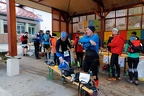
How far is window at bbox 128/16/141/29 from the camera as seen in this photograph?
8938 millimetres

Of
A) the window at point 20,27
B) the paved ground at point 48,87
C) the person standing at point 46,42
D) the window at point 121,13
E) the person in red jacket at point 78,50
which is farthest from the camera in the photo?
the window at point 20,27

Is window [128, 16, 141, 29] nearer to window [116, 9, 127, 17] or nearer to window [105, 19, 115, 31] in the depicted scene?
window [116, 9, 127, 17]

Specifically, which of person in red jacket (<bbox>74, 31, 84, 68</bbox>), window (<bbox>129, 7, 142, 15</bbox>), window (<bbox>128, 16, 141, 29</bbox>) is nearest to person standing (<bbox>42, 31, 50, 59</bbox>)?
person in red jacket (<bbox>74, 31, 84, 68</bbox>)

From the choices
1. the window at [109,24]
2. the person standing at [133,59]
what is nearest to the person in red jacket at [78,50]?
the person standing at [133,59]

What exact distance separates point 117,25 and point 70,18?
4.01m

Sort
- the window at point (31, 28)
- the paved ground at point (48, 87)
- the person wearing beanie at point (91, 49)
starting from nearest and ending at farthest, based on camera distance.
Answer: the person wearing beanie at point (91, 49) → the paved ground at point (48, 87) → the window at point (31, 28)

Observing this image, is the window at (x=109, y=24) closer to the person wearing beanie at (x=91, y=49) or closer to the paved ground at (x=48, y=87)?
the paved ground at (x=48, y=87)

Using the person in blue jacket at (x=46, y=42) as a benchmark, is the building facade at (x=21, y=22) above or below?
above

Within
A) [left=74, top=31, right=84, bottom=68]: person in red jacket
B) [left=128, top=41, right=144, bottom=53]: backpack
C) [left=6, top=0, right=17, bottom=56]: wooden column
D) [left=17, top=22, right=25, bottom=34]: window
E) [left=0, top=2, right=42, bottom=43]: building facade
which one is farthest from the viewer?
[left=17, top=22, right=25, bottom=34]: window

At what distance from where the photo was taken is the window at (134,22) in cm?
894

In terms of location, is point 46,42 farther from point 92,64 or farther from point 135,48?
point 92,64

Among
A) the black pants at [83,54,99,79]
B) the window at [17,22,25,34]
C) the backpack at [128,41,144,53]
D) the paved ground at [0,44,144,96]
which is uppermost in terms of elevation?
the window at [17,22,25,34]

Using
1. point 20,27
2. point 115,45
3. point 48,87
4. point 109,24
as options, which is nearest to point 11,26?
point 48,87

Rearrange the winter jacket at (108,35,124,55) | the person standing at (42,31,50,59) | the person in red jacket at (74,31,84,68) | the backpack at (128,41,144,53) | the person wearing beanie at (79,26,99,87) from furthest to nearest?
the person standing at (42,31,50,59) → the person in red jacket at (74,31,84,68) → the winter jacket at (108,35,124,55) → the backpack at (128,41,144,53) → the person wearing beanie at (79,26,99,87)
